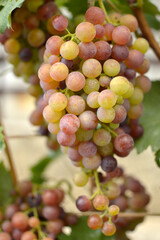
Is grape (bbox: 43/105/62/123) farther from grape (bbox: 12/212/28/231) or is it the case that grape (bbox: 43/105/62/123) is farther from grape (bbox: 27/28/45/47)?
grape (bbox: 12/212/28/231)

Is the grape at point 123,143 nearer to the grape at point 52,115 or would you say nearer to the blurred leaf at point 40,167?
the grape at point 52,115

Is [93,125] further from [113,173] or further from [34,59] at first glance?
[34,59]

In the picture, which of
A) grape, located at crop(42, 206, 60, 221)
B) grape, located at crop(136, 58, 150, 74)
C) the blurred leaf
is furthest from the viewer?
the blurred leaf

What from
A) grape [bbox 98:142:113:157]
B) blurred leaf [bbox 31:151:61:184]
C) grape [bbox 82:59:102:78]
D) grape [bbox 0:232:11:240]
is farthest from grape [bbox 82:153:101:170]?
blurred leaf [bbox 31:151:61:184]

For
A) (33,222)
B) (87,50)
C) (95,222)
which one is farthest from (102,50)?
(33,222)

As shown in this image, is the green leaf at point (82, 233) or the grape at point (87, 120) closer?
the grape at point (87, 120)

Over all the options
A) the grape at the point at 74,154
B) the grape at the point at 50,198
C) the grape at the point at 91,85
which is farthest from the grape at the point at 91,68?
the grape at the point at 50,198

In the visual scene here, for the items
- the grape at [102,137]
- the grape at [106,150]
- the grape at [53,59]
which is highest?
the grape at [53,59]
